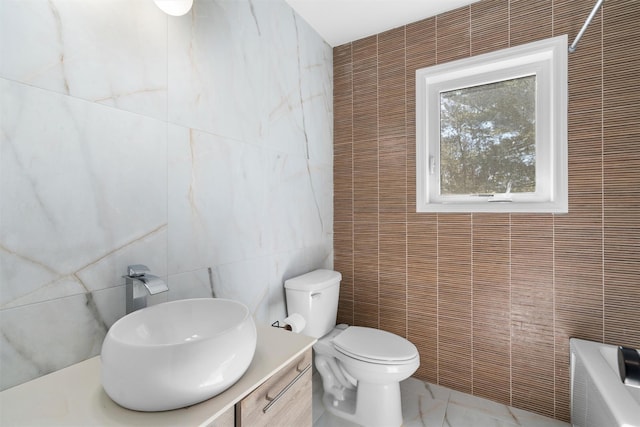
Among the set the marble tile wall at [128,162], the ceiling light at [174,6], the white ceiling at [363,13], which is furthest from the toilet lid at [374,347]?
the white ceiling at [363,13]

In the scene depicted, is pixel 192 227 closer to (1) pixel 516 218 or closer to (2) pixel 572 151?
(1) pixel 516 218

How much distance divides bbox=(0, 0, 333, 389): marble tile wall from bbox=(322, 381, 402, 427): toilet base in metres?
→ 0.62

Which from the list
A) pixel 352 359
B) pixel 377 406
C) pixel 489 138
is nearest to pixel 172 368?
pixel 352 359

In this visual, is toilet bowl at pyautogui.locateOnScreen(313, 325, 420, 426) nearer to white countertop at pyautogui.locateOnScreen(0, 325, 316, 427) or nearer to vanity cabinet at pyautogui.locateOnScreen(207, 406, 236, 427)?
white countertop at pyautogui.locateOnScreen(0, 325, 316, 427)

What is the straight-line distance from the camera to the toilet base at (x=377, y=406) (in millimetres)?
1543

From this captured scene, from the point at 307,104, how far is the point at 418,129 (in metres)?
0.76

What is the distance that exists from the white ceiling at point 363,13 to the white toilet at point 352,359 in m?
1.65

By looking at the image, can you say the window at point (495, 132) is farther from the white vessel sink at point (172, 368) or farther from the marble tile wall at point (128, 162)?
the white vessel sink at point (172, 368)

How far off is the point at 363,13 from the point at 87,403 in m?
2.24

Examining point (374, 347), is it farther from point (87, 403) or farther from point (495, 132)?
point (495, 132)

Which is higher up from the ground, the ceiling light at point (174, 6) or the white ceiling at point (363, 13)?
the white ceiling at point (363, 13)

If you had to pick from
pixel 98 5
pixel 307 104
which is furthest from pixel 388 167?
pixel 98 5

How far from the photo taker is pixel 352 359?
1531mm

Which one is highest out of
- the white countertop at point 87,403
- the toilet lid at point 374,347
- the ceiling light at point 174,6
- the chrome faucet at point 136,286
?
the ceiling light at point 174,6
